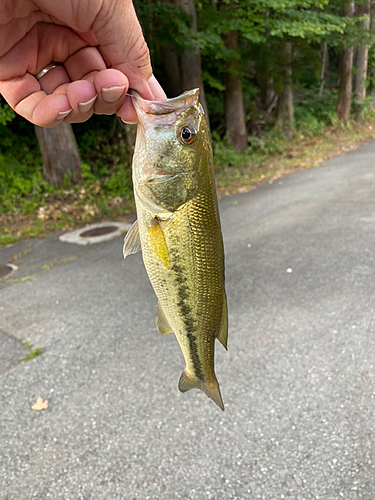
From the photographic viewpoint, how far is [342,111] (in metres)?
19.2

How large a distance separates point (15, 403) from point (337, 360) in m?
3.24

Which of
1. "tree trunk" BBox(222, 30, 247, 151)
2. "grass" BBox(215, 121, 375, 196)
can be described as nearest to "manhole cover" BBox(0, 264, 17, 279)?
"grass" BBox(215, 121, 375, 196)

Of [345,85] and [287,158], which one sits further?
[345,85]

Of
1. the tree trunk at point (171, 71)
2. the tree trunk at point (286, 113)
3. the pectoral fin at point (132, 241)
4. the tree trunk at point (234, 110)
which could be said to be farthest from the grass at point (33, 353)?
the tree trunk at point (286, 113)

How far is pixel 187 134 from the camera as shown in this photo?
1.60 m

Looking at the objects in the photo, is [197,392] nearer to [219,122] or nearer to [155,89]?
[155,89]

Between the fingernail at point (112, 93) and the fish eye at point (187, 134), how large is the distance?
39 cm

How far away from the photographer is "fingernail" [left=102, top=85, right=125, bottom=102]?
1.75m

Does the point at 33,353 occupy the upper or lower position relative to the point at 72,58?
lower

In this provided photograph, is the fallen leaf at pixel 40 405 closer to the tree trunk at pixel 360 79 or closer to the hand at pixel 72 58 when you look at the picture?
the hand at pixel 72 58

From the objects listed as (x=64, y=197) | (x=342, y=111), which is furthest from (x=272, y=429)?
(x=342, y=111)

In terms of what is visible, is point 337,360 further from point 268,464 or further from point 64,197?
point 64,197

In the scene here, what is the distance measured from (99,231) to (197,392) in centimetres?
506

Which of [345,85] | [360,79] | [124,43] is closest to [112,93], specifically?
[124,43]
